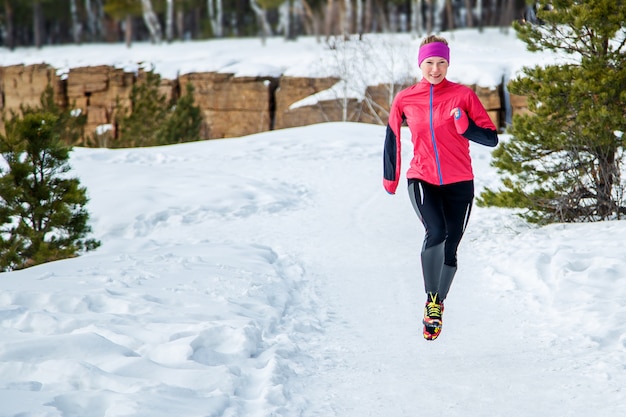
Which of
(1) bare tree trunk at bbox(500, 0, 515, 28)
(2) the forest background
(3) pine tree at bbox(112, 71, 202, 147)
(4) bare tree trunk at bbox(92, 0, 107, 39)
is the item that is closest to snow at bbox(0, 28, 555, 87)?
(1) bare tree trunk at bbox(500, 0, 515, 28)

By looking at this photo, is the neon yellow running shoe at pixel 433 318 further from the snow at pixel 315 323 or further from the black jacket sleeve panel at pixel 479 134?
the black jacket sleeve panel at pixel 479 134

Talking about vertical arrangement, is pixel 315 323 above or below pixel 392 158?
below

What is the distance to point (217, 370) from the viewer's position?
4.56 m

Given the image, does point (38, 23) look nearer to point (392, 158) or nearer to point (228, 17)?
point (228, 17)

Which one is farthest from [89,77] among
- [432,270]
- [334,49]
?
[432,270]

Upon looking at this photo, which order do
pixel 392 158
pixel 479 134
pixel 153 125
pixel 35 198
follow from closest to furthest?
1. pixel 479 134
2. pixel 392 158
3. pixel 35 198
4. pixel 153 125

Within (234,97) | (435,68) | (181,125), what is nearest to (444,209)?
(435,68)

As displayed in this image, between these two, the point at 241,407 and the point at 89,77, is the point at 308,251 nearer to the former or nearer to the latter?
the point at 241,407

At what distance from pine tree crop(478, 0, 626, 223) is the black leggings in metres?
3.85

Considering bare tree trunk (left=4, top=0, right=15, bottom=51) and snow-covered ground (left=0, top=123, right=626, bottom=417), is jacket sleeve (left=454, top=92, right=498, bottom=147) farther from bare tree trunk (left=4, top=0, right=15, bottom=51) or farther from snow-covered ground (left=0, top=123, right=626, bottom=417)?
bare tree trunk (left=4, top=0, right=15, bottom=51)

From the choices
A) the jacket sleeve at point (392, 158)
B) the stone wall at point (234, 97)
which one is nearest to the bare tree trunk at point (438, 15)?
the stone wall at point (234, 97)

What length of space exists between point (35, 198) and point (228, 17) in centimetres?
4940

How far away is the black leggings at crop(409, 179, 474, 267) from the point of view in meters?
5.13

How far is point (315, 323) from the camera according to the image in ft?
19.5
